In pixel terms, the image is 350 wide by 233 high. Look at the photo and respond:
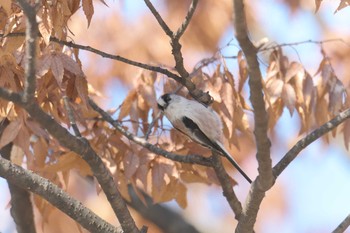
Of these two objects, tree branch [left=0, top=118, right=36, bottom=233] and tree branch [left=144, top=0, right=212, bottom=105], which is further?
tree branch [left=0, top=118, right=36, bottom=233]

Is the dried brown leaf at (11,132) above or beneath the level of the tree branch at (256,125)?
above

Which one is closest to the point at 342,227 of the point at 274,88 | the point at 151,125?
the point at 274,88

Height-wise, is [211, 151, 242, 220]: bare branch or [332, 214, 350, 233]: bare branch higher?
[211, 151, 242, 220]: bare branch

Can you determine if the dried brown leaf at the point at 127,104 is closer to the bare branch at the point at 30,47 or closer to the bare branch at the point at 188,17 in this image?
the bare branch at the point at 188,17

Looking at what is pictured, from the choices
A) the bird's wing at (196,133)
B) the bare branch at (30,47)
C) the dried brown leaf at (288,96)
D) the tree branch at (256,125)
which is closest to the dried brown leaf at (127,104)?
the bird's wing at (196,133)

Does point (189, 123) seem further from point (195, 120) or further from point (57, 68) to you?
point (57, 68)

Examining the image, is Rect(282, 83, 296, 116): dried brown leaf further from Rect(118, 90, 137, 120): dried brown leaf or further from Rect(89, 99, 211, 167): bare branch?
Rect(118, 90, 137, 120): dried brown leaf

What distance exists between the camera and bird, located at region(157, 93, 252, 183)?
88.8 inches

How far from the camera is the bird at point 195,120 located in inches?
88.8

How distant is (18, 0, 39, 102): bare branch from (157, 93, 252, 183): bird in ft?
2.97

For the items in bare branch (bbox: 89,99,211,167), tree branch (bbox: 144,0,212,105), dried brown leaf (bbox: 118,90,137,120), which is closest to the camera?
tree branch (bbox: 144,0,212,105)

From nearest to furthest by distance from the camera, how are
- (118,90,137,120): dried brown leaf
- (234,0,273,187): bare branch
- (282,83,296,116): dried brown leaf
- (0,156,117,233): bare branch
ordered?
(234,0,273,187): bare branch
(0,156,117,233): bare branch
(282,83,296,116): dried brown leaf
(118,90,137,120): dried brown leaf

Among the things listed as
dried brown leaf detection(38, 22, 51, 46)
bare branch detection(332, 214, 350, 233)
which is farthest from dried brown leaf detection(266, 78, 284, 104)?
dried brown leaf detection(38, 22, 51, 46)

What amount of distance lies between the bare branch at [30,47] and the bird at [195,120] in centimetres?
90
